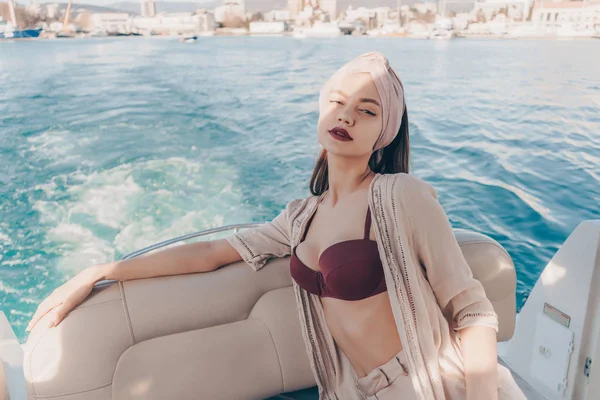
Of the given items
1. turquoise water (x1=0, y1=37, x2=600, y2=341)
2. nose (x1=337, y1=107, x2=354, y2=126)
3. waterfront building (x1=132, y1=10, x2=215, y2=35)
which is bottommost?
turquoise water (x1=0, y1=37, x2=600, y2=341)

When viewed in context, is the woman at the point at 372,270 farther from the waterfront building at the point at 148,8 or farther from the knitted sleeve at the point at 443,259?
the waterfront building at the point at 148,8

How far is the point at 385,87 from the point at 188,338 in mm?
706

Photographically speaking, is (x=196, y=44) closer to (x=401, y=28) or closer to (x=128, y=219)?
(x=401, y=28)

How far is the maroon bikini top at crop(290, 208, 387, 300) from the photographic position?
0.94 m

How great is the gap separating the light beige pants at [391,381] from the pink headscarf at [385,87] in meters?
0.46

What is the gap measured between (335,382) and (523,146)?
7325mm

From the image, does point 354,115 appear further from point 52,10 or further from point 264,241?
point 52,10

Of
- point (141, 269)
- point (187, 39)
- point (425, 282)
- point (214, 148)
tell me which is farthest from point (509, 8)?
point (141, 269)

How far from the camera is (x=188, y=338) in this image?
3.62 feet

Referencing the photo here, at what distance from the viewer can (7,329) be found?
1.06 m

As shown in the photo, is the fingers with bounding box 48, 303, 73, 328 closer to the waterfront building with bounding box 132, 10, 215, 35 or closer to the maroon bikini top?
the maroon bikini top

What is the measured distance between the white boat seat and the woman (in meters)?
0.04

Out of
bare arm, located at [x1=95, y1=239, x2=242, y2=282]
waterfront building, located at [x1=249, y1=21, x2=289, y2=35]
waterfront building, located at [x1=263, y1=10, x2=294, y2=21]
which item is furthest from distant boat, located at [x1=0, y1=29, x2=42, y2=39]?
bare arm, located at [x1=95, y1=239, x2=242, y2=282]

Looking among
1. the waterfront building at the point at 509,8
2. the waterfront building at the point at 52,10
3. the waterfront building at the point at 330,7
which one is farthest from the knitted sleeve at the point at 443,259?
the waterfront building at the point at 509,8
